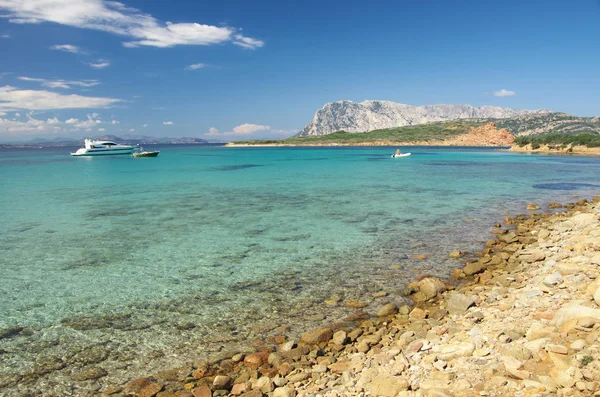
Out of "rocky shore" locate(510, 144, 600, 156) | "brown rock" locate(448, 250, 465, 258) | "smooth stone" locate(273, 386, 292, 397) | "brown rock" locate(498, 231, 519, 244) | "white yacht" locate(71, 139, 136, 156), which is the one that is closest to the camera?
"smooth stone" locate(273, 386, 292, 397)

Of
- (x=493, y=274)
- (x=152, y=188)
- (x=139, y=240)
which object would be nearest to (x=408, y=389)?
(x=493, y=274)

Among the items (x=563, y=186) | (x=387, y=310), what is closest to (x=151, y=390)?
(x=387, y=310)

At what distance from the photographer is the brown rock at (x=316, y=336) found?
8.25 m

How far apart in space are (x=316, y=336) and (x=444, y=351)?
9.22ft

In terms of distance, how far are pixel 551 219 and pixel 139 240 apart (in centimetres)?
2055

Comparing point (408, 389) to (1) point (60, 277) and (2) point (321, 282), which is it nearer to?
(2) point (321, 282)

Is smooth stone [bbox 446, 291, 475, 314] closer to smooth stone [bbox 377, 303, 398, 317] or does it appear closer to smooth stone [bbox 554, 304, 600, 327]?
smooth stone [bbox 377, 303, 398, 317]

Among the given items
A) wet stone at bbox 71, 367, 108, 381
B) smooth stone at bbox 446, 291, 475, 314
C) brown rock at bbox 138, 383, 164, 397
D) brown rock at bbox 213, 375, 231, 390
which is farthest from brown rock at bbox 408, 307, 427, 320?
wet stone at bbox 71, 367, 108, 381

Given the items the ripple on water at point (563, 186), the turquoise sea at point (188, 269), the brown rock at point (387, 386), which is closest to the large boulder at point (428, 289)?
the turquoise sea at point (188, 269)

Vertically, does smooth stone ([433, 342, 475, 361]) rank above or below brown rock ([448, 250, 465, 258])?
above

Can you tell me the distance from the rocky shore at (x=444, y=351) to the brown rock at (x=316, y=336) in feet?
0.07

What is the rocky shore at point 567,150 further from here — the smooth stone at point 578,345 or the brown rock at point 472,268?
the smooth stone at point 578,345

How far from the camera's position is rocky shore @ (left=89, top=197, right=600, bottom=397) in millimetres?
5344

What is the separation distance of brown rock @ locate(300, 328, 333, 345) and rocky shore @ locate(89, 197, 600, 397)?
0.02 meters
